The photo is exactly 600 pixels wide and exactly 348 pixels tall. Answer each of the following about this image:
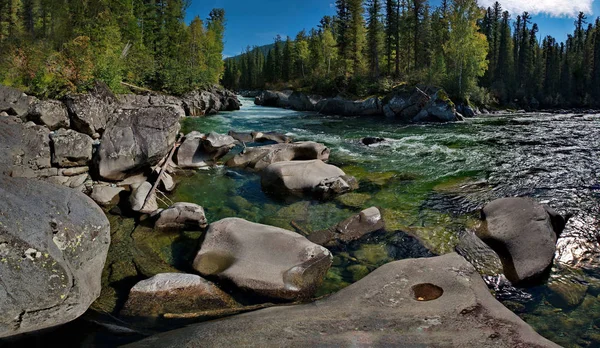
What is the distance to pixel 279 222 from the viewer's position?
32.3 feet

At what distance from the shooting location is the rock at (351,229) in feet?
28.6

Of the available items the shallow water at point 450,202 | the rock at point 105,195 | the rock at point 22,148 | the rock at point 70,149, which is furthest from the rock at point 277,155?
the rock at point 22,148

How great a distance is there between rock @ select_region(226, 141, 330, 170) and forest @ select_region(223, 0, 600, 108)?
38425 millimetres

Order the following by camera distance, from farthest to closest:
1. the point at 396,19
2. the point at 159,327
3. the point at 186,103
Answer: the point at 396,19, the point at 186,103, the point at 159,327

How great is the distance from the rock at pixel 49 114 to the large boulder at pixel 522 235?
15.0 metres

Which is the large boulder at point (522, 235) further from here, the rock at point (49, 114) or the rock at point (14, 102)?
the rock at point (14, 102)

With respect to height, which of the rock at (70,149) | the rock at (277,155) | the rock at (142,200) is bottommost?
the rock at (142,200)

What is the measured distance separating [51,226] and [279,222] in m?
5.60

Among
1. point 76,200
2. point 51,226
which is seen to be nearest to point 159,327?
point 51,226

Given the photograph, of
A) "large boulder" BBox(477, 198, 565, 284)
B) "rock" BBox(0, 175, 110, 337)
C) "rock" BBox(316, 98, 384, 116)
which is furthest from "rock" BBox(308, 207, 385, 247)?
"rock" BBox(316, 98, 384, 116)

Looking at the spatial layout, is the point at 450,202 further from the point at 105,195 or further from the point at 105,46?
the point at 105,46

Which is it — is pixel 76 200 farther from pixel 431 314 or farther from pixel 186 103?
pixel 186 103

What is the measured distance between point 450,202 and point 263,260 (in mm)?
7123

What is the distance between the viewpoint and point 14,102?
1338 cm
